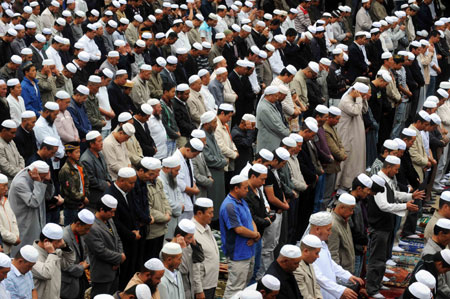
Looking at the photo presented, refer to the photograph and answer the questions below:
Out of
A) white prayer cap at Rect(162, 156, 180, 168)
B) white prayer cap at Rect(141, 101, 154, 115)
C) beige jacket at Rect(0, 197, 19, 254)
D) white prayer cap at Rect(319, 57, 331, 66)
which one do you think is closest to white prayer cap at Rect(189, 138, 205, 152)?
white prayer cap at Rect(162, 156, 180, 168)

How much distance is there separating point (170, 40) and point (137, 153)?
4.87 m

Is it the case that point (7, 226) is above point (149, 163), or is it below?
below

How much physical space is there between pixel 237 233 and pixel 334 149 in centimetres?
321

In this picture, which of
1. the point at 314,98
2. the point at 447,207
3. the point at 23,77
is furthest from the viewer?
the point at 314,98

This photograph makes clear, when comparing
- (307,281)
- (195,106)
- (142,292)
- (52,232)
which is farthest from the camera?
(195,106)

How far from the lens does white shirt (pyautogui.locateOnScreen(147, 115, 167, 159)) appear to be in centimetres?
1041

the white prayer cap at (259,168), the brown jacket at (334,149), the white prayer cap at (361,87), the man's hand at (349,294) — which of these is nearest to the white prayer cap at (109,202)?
the white prayer cap at (259,168)

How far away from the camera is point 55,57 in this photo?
1269 cm

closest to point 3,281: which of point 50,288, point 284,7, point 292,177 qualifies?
point 50,288

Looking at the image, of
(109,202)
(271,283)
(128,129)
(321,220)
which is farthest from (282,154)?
(271,283)

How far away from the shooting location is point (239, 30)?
15.2m

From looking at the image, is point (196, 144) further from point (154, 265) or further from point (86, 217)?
point (154, 265)

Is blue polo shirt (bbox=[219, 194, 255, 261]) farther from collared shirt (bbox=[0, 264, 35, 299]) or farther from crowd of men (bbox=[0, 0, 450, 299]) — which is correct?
collared shirt (bbox=[0, 264, 35, 299])

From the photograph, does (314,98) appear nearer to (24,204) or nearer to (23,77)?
(23,77)
